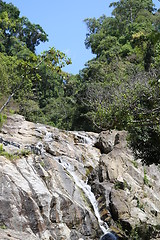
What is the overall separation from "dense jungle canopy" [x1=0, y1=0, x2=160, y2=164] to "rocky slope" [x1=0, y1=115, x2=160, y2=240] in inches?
87.8

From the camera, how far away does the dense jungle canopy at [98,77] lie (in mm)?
13113

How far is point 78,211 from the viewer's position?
11.8 m

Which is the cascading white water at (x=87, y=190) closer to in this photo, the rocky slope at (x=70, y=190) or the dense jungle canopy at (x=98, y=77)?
the rocky slope at (x=70, y=190)

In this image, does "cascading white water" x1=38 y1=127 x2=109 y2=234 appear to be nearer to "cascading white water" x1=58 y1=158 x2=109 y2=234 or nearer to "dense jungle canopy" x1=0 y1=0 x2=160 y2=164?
"cascading white water" x1=58 y1=158 x2=109 y2=234

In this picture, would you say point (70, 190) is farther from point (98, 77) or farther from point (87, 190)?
point (98, 77)

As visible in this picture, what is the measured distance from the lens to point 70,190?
41.8 ft

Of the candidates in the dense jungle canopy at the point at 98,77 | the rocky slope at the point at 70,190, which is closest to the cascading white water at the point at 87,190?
the rocky slope at the point at 70,190

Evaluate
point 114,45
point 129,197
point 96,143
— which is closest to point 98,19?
point 114,45

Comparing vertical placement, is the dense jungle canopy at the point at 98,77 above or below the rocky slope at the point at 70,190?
above

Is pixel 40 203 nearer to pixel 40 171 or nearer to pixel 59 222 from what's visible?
pixel 59 222

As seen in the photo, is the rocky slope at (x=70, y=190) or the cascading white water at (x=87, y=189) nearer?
the rocky slope at (x=70, y=190)

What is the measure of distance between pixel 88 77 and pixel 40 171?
24.5 meters

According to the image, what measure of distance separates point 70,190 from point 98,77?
2295cm

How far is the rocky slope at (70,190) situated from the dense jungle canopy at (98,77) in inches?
87.8
